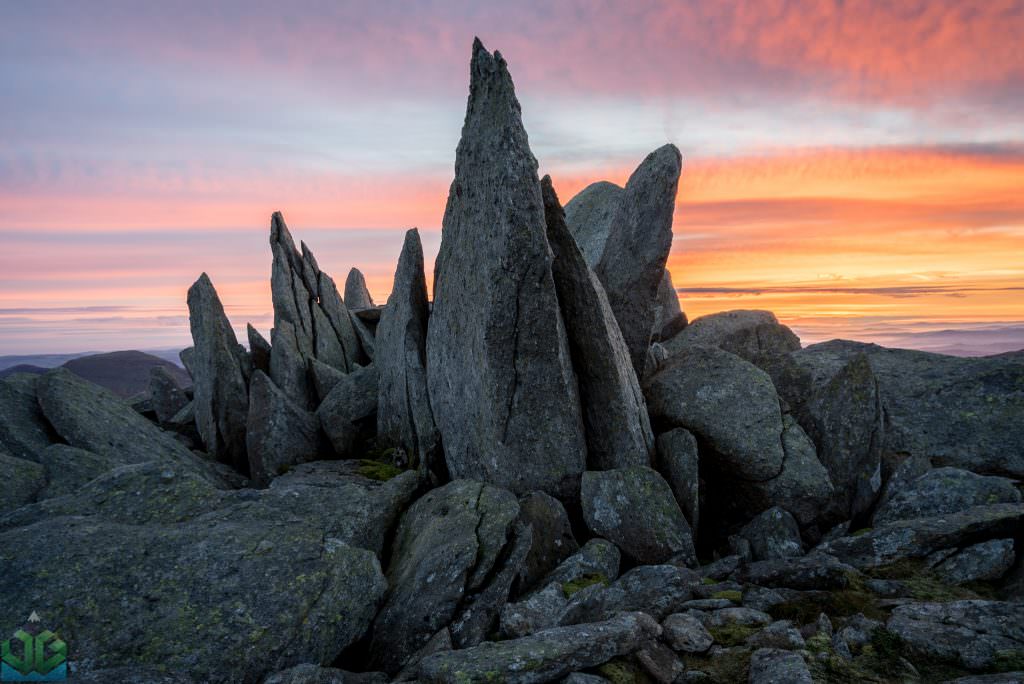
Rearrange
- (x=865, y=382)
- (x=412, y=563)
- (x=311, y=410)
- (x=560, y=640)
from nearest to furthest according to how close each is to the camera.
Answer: (x=560, y=640)
(x=412, y=563)
(x=865, y=382)
(x=311, y=410)

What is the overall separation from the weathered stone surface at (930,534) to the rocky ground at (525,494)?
7 centimetres

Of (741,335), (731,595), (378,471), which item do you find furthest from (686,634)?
(741,335)

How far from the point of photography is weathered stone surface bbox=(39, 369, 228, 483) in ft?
80.3

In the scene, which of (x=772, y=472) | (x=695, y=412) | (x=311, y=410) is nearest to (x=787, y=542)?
(x=772, y=472)

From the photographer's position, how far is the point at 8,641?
1165 cm

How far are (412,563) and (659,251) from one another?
15413 millimetres

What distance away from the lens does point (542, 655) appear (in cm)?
1053

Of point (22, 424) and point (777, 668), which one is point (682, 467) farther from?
point (22, 424)

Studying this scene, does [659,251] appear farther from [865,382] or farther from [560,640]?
[560,640]

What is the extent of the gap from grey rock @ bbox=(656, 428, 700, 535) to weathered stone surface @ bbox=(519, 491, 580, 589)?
4.12 m

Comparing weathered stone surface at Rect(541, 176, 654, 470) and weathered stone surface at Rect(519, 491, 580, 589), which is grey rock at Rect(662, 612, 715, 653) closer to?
weathered stone surface at Rect(519, 491, 580, 589)

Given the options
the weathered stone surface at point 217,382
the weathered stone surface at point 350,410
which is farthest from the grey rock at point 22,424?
the weathered stone surface at point 350,410

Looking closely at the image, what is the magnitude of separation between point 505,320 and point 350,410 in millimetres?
13081

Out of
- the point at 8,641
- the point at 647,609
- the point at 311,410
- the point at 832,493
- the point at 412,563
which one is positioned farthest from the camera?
the point at 311,410
